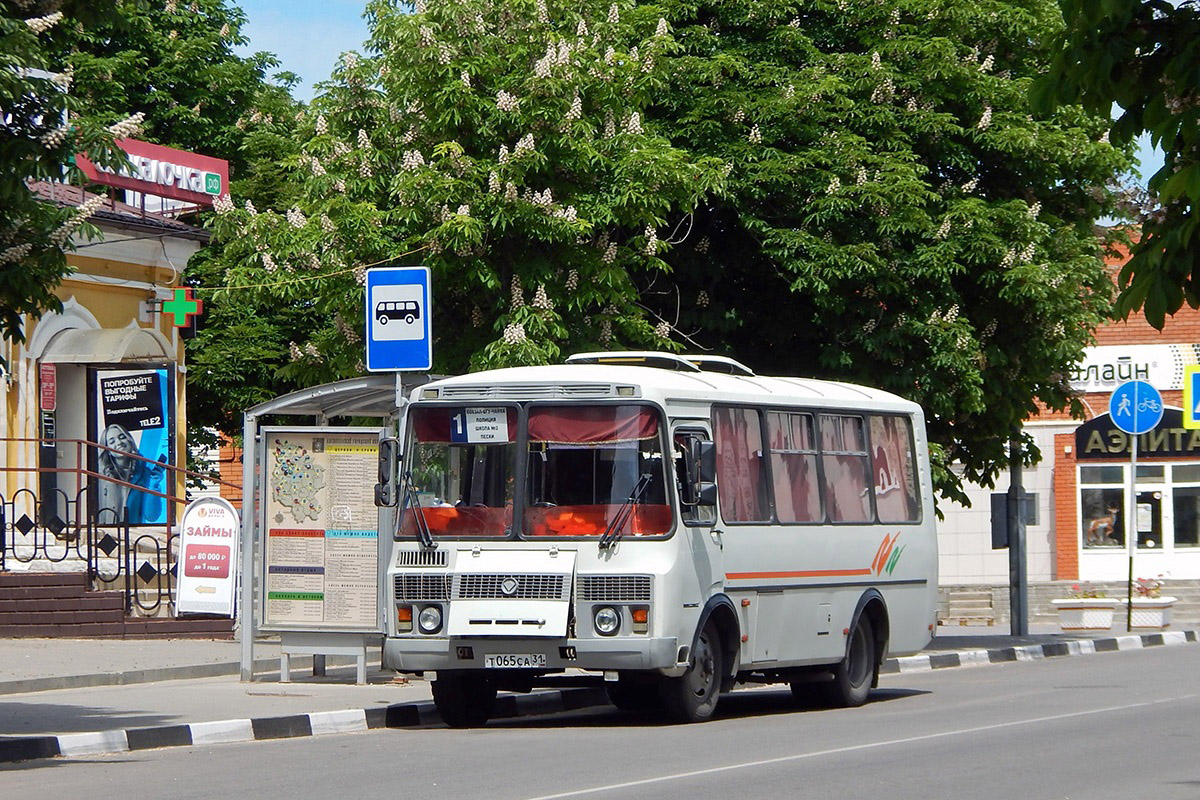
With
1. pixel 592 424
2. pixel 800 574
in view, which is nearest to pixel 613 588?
pixel 592 424

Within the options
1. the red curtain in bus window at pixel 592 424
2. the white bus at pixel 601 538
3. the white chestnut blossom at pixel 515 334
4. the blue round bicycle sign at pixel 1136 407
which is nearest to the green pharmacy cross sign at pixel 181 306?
the white chestnut blossom at pixel 515 334

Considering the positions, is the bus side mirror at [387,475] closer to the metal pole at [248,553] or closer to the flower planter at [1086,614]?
the metal pole at [248,553]

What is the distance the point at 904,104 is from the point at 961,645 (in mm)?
8244

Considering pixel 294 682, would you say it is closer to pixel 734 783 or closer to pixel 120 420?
pixel 734 783

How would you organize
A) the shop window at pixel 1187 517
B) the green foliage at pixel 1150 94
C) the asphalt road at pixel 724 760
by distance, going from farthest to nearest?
the shop window at pixel 1187 517 < the asphalt road at pixel 724 760 < the green foliage at pixel 1150 94

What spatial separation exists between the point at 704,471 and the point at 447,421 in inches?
84.8

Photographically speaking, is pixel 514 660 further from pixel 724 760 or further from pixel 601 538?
pixel 724 760

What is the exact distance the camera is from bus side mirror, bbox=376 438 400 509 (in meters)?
15.4

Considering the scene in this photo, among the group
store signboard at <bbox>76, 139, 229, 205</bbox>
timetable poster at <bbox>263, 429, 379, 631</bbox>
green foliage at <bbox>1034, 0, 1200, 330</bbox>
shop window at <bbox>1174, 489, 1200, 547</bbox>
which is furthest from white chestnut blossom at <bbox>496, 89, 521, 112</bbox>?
shop window at <bbox>1174, 489, 1200, 547</bbox>

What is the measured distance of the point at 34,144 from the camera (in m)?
12.4

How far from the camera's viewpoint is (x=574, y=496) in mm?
15070

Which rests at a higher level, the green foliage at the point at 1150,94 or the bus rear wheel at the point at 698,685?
the green foliage at the point at 1150,94

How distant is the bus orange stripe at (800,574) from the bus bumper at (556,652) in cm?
141

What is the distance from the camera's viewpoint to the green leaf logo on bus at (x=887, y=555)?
60.4 ft
